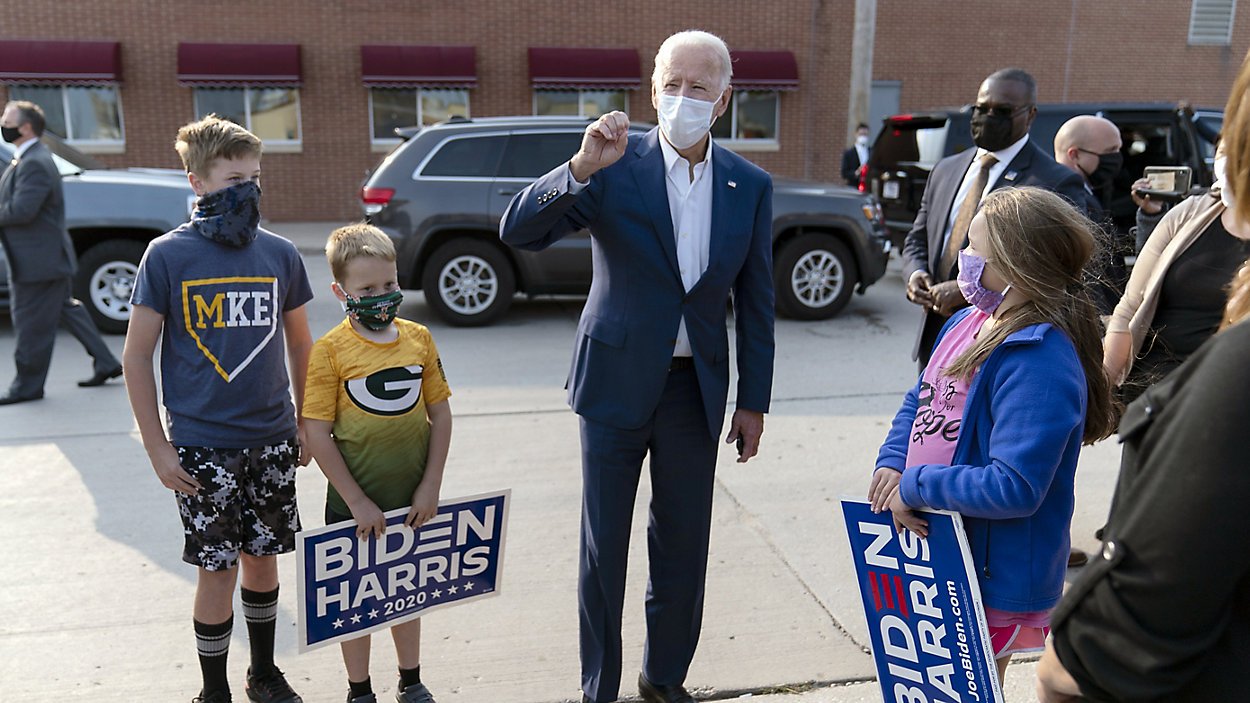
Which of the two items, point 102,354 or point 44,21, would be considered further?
point 44,21

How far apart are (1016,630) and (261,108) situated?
18.0 m

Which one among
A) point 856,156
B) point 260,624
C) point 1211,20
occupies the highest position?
point 1211,20

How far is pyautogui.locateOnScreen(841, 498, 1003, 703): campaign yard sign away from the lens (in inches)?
80.4

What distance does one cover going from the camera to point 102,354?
266 inches

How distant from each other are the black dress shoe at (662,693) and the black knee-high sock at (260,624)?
116 cm

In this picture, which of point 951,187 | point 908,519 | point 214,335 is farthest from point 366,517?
point 951,187

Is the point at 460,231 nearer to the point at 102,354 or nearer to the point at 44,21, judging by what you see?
the point at 102,354

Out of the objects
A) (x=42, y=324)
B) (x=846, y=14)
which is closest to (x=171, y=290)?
(x=42, y=324)

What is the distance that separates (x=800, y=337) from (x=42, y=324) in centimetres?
579

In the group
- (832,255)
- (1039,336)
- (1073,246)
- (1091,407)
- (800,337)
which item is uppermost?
(1073,246)

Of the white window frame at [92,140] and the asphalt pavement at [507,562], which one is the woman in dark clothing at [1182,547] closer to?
the asphalt pavement at [507,562]

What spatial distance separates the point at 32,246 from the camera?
20.5 ft

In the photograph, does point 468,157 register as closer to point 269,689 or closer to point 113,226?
point 113,226

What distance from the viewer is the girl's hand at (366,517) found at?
264 cm
